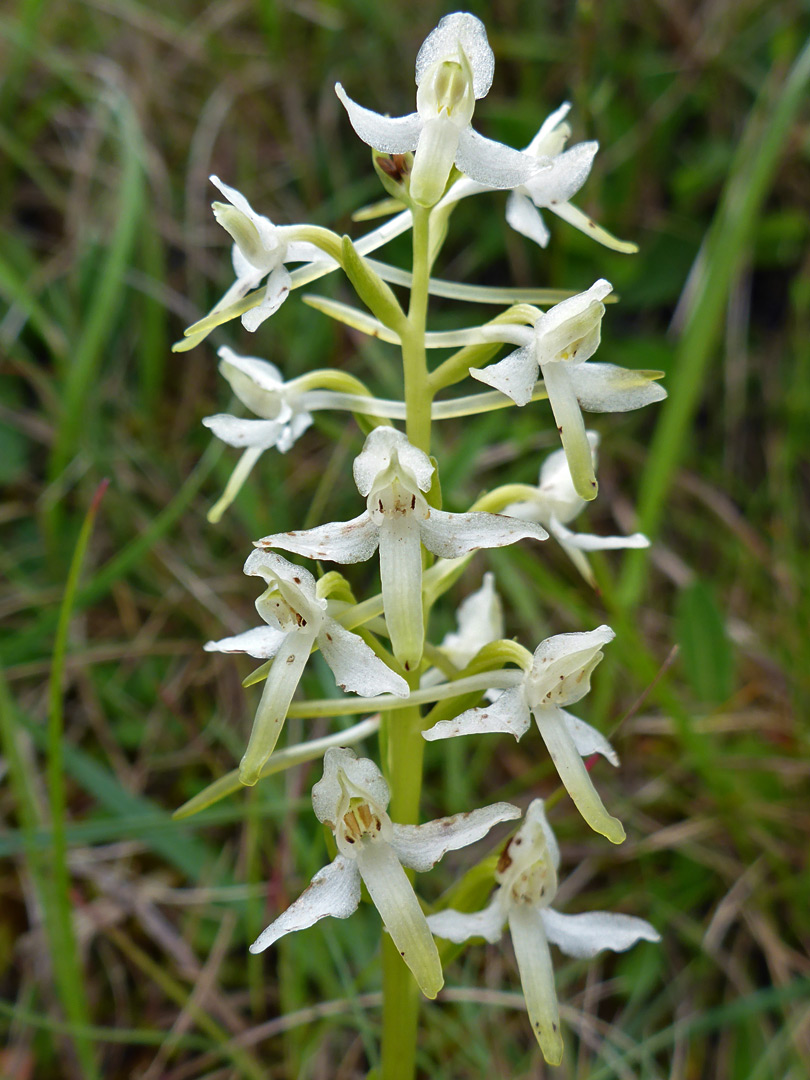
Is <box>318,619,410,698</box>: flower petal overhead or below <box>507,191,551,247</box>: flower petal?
below

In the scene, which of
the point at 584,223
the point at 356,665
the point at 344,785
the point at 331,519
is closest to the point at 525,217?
the point at 584,223

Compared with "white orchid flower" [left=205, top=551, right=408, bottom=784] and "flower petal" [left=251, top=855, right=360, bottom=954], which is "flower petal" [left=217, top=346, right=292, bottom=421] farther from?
"flower petal" [left=251, top=855, right=360, bottom=954]

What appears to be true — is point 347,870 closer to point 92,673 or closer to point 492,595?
point 492,595

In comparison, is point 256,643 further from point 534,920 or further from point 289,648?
point 534,920

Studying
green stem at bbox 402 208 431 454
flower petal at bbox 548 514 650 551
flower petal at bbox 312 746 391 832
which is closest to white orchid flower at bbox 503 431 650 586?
flower petal at bbox 548 514 650 551

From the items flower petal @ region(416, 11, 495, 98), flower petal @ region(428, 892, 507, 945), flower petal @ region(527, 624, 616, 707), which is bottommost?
flower petal @ region(428, 892, 507, 945)

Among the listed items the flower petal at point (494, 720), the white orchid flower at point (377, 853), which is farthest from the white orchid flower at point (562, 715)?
the white orchid flower at point (377, 853)

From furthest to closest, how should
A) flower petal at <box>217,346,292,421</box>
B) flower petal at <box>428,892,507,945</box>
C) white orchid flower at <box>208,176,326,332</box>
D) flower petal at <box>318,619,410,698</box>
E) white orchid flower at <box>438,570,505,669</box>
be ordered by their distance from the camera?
white orchid flower at <box>438,570,505,669</box> → flower petal at <box>217,346,292,421</box> → flower petal at <box>428,892,507,945</box> → white orchid flower at <box>208,176,326,332</box> → flower petal at <box>318,619,410,698</box>
